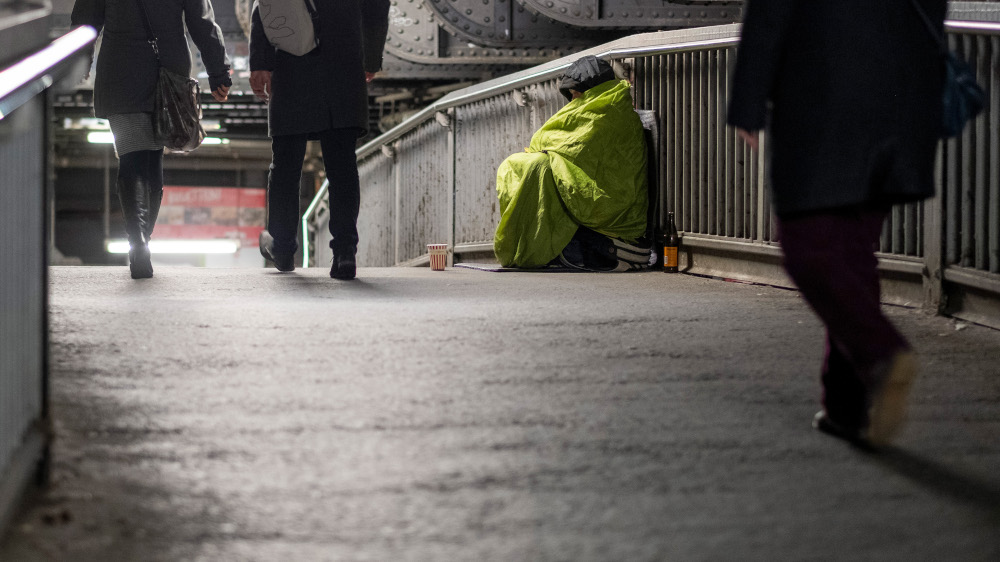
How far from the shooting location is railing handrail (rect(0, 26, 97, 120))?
6.12ft

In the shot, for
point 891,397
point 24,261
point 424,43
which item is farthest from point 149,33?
point 424,43

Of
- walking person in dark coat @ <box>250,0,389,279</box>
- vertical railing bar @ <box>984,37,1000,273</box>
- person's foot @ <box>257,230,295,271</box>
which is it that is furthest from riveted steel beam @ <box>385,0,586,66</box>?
vertical railing bar @ <box>984,37,1000,273</box>

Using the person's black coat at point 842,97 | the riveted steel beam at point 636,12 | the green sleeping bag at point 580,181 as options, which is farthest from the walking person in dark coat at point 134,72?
the riveted steel beam at point 636,12

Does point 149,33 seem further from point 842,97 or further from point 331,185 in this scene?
point 842,97

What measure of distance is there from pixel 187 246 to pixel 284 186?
72.0 feet

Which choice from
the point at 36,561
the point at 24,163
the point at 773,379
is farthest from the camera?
the point at 773,379

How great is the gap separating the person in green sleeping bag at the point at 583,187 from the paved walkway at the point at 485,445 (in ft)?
9.92

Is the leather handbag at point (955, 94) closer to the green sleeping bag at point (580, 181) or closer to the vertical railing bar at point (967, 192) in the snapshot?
the vertical railing bar at point (967, 192)

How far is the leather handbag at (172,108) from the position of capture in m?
5.64

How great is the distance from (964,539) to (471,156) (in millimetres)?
8400

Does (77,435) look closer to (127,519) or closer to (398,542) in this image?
(127,519)

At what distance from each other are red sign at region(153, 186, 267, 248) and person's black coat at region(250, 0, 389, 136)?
21.8 metres

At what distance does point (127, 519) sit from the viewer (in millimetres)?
1961

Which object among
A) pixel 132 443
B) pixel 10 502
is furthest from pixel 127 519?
pixel 132 443
